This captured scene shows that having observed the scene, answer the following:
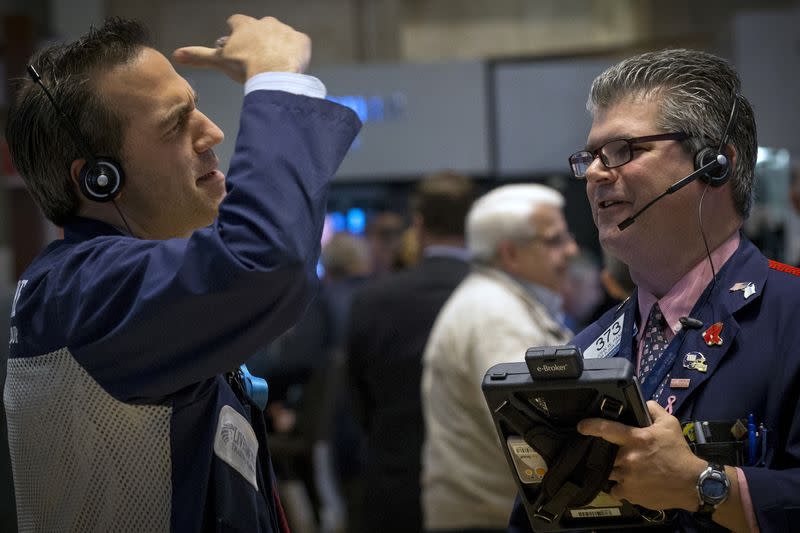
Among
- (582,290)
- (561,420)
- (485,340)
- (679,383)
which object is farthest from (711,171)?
(582,290)

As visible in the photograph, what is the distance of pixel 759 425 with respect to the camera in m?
1.68

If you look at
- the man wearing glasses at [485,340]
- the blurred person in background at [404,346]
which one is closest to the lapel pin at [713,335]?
the man wearing glasses at [485,340]

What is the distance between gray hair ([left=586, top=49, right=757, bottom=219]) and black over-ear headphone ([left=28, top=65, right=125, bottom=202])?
2.75ft

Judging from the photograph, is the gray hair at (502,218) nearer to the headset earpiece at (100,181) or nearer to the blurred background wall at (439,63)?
the headset earpiece at (100,181)

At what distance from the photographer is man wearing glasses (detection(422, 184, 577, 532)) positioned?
3490 mm

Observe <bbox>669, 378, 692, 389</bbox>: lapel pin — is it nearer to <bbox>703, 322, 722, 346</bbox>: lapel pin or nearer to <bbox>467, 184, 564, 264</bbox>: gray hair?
<bbox>703, 322, 722, 346</bbox>: lapel pin

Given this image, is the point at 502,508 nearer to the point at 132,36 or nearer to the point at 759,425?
the point at 759,425

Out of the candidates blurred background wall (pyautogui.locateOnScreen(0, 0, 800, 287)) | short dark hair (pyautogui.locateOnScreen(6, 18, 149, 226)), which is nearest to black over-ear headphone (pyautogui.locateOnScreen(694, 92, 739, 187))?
short dark hair (pyautogui.locateOnScreen(6, 18, 149, 226))

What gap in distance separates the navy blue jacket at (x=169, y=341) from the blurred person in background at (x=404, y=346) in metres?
2.55

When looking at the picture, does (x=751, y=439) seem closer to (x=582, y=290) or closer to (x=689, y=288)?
(x=689, y=288)

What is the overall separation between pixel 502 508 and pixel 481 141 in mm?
5142

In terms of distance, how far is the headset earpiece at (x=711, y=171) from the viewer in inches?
70.4

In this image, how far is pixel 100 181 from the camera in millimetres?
1737

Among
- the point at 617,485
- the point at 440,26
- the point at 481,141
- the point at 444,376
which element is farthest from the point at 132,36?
the point at 440,26
